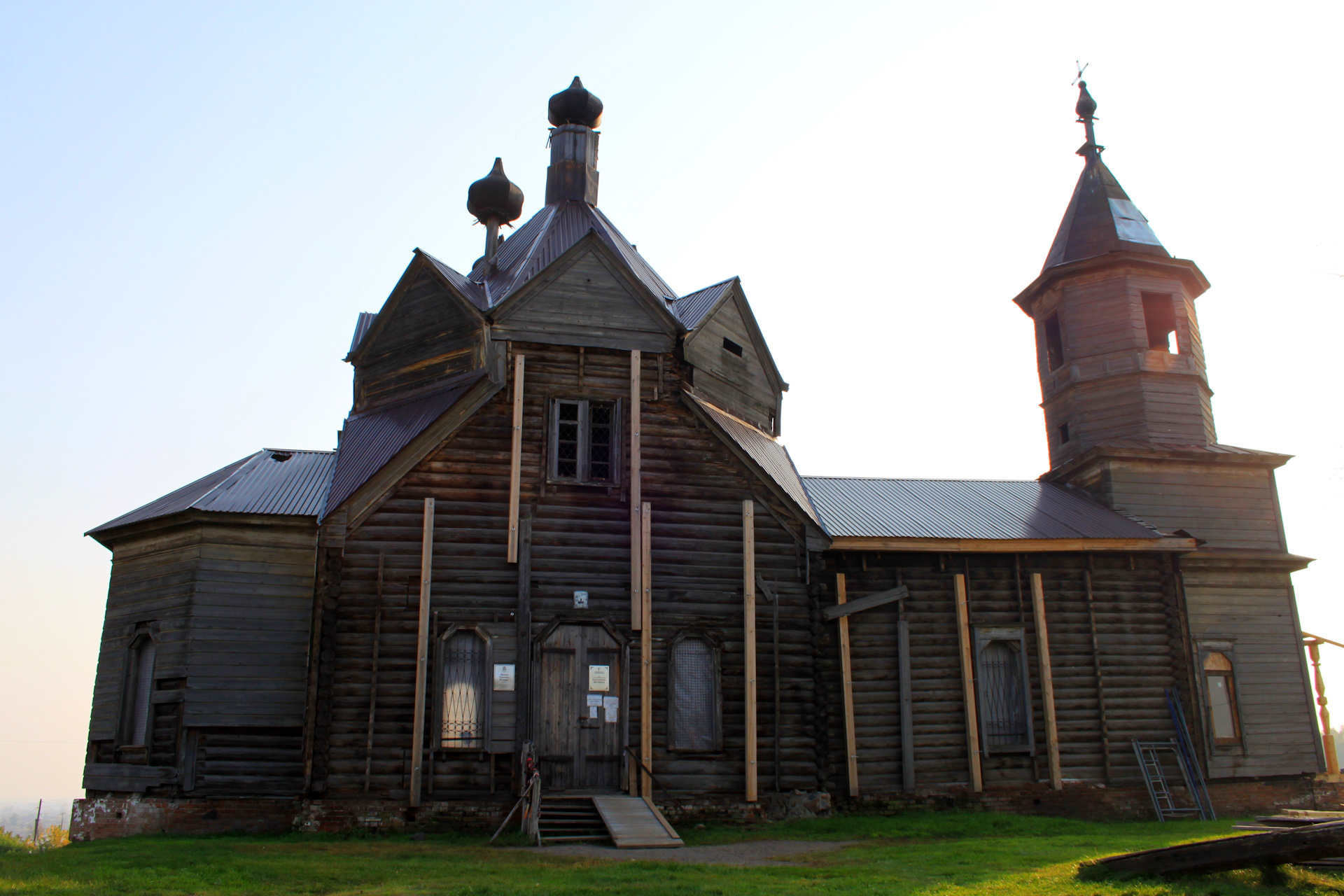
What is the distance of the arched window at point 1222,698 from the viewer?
20266mm

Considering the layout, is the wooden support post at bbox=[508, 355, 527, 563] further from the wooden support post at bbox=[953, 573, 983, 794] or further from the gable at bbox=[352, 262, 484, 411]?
the wooden support post at bbox=[953, 573, 983, 794]

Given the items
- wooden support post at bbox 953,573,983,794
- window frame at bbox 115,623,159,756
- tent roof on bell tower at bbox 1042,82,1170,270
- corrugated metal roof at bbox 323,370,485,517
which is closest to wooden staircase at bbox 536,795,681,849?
corrugated metal roof at bbox 323,370,485,517

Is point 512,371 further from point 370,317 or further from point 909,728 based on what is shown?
point 909,728

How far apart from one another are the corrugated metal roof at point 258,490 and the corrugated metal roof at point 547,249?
4.78 meters

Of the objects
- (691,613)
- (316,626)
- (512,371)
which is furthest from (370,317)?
(691,613)

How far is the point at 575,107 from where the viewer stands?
23.6 m

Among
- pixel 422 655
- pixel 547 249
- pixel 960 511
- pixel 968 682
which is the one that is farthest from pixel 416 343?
pixel 968 682

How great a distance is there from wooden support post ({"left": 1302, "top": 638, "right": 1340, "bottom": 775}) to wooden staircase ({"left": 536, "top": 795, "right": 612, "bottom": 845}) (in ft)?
51.9

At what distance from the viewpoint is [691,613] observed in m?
16.8

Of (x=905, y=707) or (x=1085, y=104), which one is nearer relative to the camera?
(x=905, y=707)

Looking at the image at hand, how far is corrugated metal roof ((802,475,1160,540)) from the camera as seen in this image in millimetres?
19969

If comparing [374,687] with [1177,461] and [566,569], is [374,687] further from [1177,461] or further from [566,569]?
[1177,461]

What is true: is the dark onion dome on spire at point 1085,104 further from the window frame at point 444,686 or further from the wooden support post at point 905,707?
the window frame at point 444,686

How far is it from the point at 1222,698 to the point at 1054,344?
9421 millimetres
